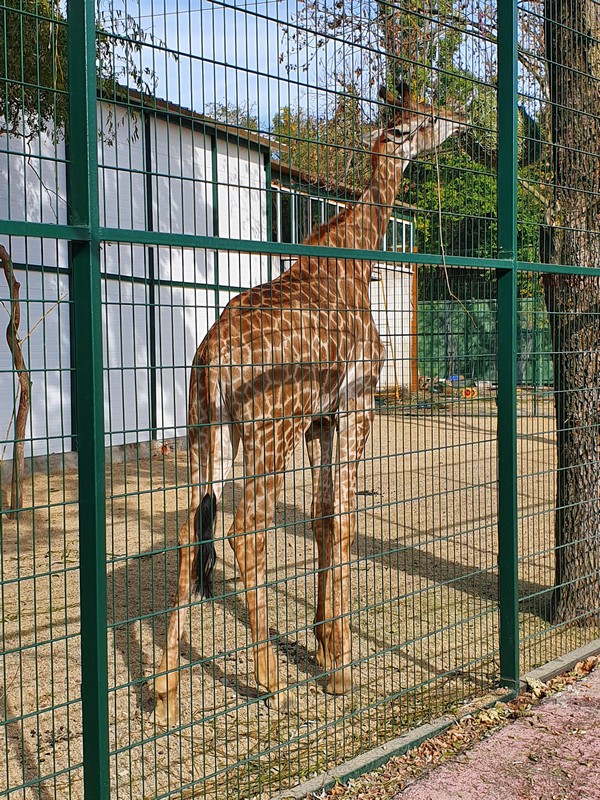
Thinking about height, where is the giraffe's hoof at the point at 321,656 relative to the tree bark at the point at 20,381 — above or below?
below

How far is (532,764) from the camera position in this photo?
387cm

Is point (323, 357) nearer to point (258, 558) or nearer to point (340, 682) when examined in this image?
point (258, 558)

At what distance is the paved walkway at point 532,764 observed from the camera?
3.62m

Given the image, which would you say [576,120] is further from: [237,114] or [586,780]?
[586,780]

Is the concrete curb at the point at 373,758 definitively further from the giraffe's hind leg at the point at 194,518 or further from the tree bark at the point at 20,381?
the tree bark at the point at 20,381

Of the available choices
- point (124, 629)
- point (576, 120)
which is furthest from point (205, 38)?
point (124, 629)

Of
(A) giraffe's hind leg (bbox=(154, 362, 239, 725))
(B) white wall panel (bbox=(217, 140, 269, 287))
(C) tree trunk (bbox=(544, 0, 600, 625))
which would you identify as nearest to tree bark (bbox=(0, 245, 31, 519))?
(A) giraffe's hind leg (bbox=(154, 362, 239, 725))

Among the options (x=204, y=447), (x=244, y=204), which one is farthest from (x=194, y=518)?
(x=244, y=204)

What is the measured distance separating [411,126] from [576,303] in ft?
4.96

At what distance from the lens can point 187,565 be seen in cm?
412

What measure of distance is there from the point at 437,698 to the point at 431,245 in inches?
87.9

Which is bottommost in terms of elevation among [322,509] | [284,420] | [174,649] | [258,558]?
[174,649]

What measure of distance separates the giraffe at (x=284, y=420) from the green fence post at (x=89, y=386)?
1.00 meters

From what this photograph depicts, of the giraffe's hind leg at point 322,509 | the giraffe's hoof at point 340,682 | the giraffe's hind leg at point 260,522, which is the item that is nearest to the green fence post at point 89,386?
the giraffe's hind leg at point 260,522
